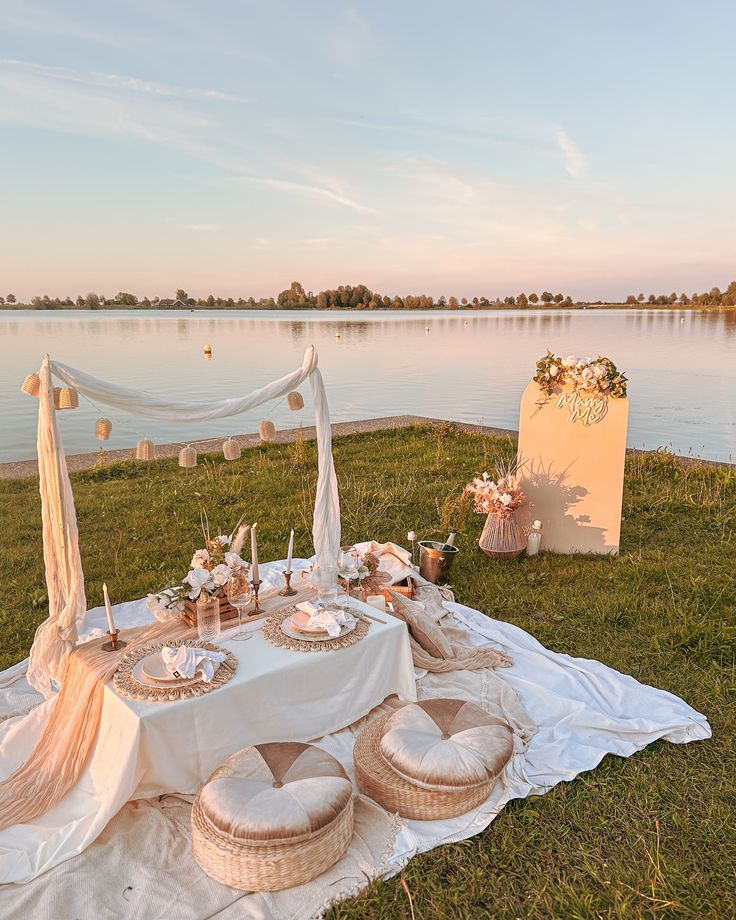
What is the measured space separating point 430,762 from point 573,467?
5024 mm

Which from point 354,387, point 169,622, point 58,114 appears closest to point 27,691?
point 169,622

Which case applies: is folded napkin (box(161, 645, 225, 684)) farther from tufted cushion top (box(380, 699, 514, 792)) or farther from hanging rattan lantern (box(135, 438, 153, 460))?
hanging rattan lantern (box(135, 438, 153, 460))

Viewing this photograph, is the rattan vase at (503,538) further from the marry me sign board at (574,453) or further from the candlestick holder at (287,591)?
the candlestick holder at (287,591)

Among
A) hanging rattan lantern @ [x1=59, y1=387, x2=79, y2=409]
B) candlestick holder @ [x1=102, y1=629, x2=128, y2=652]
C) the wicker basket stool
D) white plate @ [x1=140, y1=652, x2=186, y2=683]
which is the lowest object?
the wicker basket stool

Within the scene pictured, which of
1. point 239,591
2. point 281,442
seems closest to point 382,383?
point 281,442

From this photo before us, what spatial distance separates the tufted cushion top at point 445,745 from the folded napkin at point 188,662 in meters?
1.12

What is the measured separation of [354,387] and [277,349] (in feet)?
50.4

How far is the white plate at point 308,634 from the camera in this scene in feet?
13.5

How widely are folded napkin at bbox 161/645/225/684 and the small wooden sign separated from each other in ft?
17.4

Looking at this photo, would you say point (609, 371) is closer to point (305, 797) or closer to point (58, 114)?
point (305, 797)

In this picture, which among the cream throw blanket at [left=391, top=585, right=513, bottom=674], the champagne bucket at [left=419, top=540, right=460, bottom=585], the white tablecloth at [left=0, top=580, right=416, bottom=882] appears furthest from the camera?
the champagne bucket at [left=419, top=540, right=460, bottom=585]

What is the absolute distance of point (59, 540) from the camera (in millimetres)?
4016

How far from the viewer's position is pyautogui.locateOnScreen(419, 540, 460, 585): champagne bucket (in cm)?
686

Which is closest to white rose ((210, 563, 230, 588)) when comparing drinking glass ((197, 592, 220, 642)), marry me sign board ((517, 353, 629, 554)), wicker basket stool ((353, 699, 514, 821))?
drinking glass ((197, 592, 220, 642))
